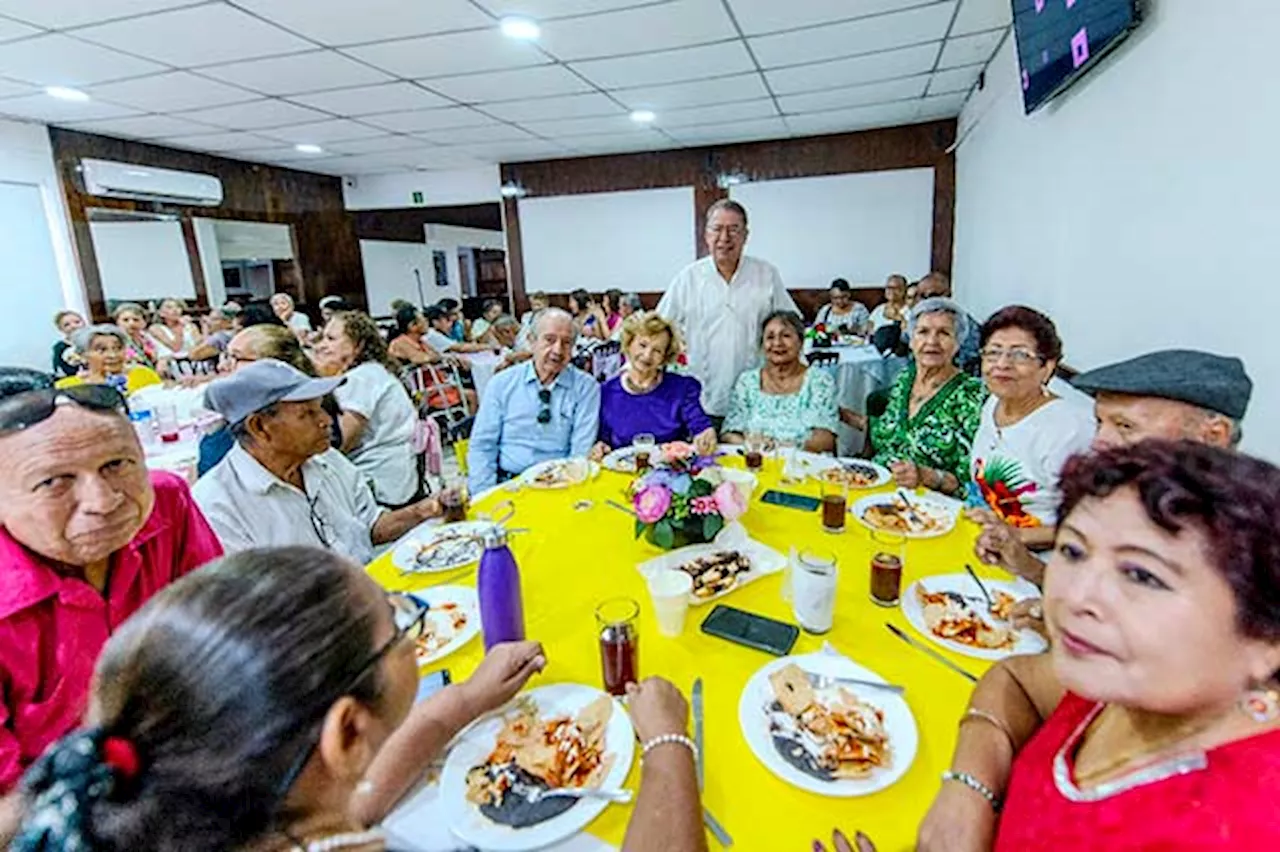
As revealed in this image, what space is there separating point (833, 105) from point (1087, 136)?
10.4 ft

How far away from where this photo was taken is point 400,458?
112 inches

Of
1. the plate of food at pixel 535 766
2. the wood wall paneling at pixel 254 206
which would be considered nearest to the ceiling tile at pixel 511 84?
the wood wall paneling at pixel 254 206

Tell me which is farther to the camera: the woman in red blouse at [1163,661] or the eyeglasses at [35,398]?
the eyeglasses at [35,398]

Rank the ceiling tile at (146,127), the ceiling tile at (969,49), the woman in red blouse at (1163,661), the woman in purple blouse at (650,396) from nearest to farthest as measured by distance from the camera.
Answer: the woman in red blouse at (1163,661) → the woman in purple blouse at (650,396) → the ceiling tile at (969,49) → the ceiling tile at (146,127)

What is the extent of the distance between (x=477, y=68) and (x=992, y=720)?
14.4 ft

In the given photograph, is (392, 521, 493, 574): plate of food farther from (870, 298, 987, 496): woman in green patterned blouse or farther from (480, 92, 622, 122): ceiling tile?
(480, 92, 622, 122): ceiling tile

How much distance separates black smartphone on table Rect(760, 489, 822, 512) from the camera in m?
1.87

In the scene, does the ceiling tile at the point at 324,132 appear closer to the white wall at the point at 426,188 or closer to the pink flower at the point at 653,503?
the white wall at the point at 426,188

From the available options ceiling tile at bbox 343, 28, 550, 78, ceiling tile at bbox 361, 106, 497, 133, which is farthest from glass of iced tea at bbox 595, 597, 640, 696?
ceiling tile at bbox 361, 106, 497, 133

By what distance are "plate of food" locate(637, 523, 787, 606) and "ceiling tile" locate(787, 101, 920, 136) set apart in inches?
208

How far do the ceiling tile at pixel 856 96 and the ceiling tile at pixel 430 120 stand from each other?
2596 millimetres

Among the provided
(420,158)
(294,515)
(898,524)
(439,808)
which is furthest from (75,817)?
(420,158)

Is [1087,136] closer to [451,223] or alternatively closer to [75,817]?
[75,817]

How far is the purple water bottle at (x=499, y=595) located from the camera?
1164 millimetres
